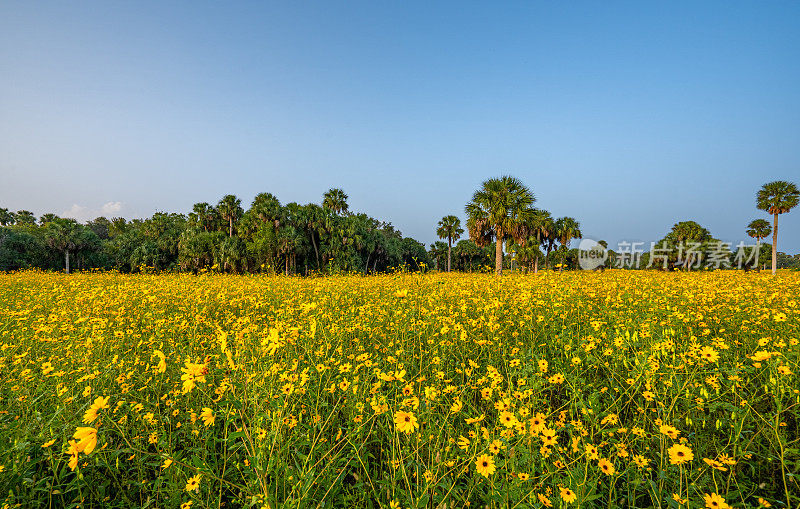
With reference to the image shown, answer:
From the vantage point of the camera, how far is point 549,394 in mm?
2834

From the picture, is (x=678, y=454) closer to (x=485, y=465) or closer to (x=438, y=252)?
(x=485, y=465)

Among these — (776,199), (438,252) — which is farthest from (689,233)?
(438,252)

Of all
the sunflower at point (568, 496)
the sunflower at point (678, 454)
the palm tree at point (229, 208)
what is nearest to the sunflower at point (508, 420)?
the sunflower at point (568, 496)

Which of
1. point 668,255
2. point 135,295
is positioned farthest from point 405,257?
point 135,295

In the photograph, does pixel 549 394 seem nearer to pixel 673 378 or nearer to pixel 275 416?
pixel 673 378

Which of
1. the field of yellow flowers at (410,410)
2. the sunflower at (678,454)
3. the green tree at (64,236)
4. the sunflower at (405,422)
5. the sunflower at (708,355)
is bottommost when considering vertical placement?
the field of yellow flowers at (410,410)

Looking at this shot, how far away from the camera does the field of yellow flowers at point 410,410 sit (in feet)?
5.01

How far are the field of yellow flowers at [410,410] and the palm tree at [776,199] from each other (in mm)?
41567

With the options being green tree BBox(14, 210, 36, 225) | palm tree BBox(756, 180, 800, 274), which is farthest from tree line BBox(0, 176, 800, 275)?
green tree BBox(14, 210, 36, 225)

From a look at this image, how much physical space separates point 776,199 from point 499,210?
30340 mm

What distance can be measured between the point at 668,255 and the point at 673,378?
207ft

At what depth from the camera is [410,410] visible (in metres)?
1.98

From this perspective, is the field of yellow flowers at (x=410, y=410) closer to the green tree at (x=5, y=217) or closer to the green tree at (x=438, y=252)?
the green tree at (x=438, y=252)

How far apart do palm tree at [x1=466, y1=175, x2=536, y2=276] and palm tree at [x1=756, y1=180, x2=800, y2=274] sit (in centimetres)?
2696
